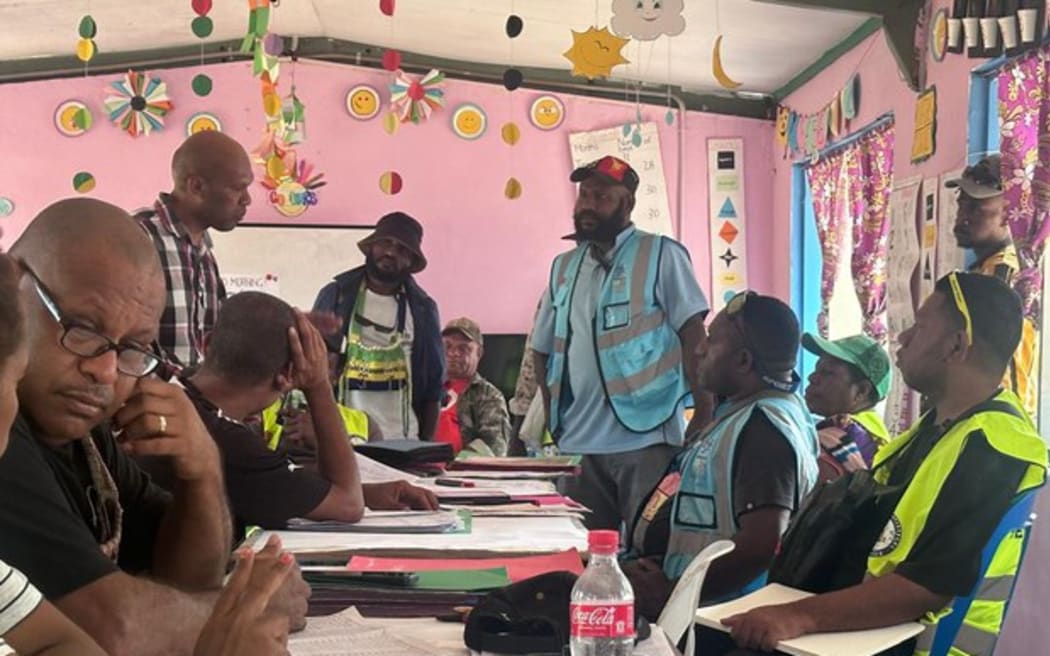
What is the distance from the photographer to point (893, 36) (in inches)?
185

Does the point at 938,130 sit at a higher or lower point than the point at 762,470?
higher

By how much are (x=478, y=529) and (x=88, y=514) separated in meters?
0.87

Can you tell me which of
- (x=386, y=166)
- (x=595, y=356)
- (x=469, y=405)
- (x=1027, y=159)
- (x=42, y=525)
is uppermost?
(x=386, y=166)

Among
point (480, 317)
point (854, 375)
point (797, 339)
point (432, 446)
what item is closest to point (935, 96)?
point (854, 375)

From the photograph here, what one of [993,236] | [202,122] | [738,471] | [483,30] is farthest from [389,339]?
[202,122]

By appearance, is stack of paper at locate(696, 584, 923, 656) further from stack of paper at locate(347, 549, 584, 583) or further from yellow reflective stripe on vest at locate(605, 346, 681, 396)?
yellow reflective stripe on vest at locate(605, 346, 681, 396)

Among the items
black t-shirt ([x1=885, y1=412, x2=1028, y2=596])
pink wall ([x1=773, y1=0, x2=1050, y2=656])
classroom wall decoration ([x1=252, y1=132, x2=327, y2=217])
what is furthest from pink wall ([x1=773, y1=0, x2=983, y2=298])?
classroom wall decoration ([x1=252, y1=132, x2=327, y2=217])

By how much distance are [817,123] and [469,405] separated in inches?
102

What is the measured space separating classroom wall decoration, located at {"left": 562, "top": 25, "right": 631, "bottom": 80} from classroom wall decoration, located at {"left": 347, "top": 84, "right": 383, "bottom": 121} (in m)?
3.62

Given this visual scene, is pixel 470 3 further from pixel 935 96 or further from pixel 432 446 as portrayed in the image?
pixel 432 446

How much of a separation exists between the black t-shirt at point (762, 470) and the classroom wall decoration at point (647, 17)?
1769 mm

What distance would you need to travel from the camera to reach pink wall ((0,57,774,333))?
24.5ft

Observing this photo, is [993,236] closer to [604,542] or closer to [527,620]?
[604,542]

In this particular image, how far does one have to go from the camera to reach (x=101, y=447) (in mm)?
1539
